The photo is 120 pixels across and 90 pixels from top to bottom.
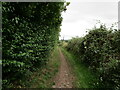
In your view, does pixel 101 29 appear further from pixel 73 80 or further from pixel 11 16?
pixel 11 16

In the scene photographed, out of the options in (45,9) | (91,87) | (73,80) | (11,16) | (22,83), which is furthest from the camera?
(73,80)

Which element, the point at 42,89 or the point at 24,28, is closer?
the point at 24,28

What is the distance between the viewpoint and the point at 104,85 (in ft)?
17.2

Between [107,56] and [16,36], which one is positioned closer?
[16,36]

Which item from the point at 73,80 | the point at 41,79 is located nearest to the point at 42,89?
the point at 41,79

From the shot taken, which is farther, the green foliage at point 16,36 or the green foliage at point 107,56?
the green foliage at point 107,56

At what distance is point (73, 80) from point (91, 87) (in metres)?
1.28

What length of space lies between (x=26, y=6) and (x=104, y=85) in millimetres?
5391

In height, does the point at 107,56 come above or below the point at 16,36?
below

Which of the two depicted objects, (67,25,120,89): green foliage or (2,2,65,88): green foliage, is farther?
(67,25,120,89): green foliage

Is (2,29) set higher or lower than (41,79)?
higher

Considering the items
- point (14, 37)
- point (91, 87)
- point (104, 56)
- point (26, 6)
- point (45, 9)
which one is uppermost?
point (45, 9)

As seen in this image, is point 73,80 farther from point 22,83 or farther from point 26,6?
point 26,6

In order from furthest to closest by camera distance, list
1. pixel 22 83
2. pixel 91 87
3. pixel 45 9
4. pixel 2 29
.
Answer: pixel 91 87
pixel 45 9
pixel 22 83
pixel 2 29
